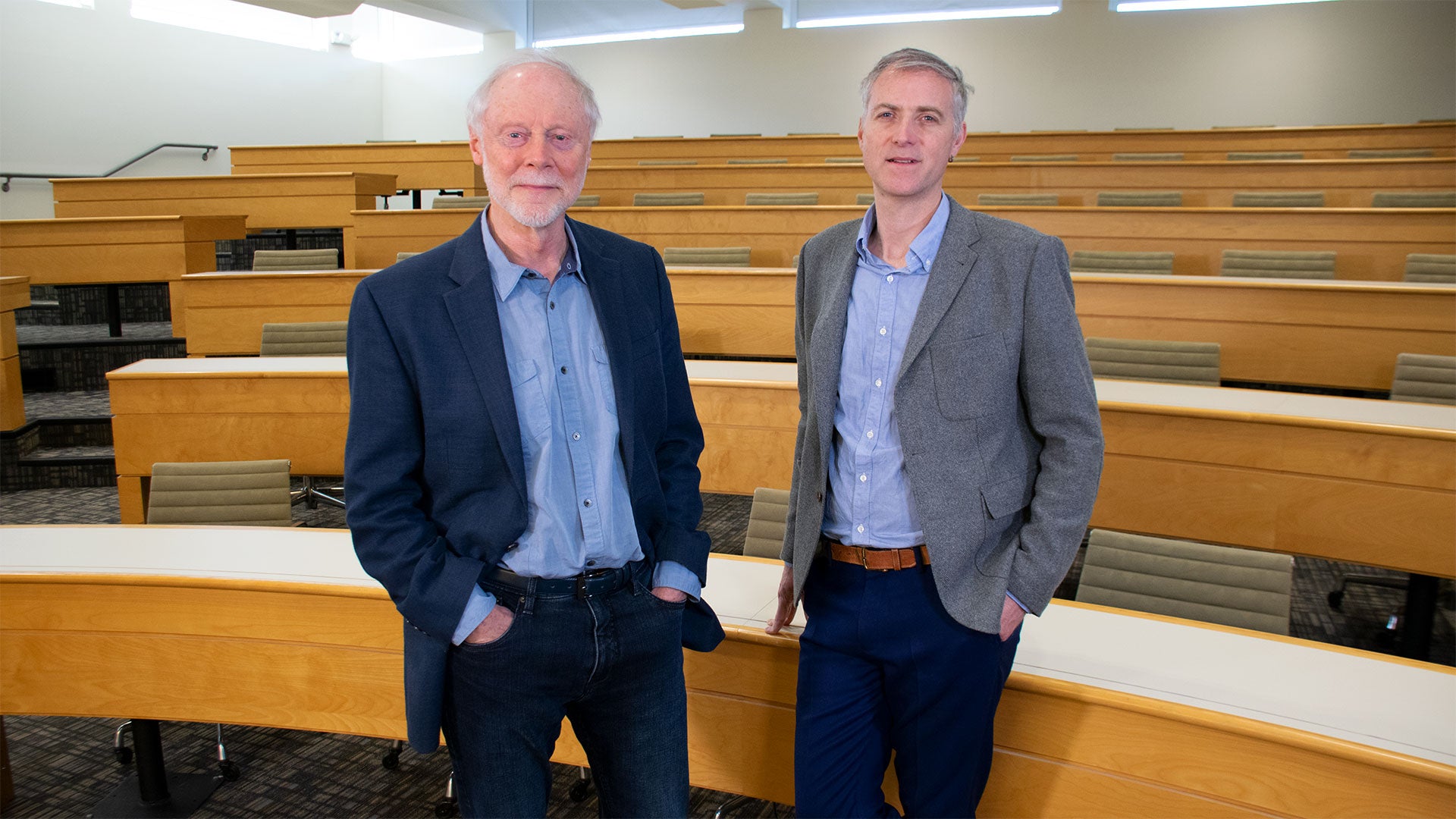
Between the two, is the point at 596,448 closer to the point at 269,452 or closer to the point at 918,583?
the point at 918,583

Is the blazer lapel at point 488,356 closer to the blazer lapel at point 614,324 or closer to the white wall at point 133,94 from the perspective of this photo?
the blazer lapel at point 614,324

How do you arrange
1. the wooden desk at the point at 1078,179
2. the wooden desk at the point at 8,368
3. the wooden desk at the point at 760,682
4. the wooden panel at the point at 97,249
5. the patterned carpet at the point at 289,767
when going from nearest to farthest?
Result: the wooden desk at the point at 760,682
the patterned carpet at the point at 289,767
the wooden desk at the point at 8,368
the wooden panel at the point at 97,249
the wooden desk at the point at 1078,179

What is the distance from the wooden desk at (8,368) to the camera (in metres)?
4.27

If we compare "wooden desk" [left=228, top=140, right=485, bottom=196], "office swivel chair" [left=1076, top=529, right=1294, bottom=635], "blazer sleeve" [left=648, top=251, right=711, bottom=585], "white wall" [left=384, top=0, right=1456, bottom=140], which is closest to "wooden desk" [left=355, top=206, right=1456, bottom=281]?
"wooden desk" [left=228, top=140, right=485, bottom=196]

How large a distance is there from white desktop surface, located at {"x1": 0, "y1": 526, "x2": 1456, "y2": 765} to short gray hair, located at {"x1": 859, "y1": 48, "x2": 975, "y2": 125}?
87 cm

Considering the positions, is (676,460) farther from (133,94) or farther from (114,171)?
(133,94)

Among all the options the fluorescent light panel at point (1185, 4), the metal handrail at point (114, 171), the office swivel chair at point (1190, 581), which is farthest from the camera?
the fluorescent light panel at point (1185, 4)

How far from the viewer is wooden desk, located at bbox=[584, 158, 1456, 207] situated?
228 inches

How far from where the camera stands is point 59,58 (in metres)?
9.20

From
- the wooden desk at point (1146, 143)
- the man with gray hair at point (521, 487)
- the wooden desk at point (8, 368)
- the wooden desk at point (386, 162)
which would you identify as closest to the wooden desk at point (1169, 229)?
the wooden desk at point (1146, 143)

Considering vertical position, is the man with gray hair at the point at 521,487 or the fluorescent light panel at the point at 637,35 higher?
the fluorescent light panel at the point at 637,35

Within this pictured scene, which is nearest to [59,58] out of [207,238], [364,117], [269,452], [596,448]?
[364,117]

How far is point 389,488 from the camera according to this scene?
113 centimetres

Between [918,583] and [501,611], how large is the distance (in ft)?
1.78
